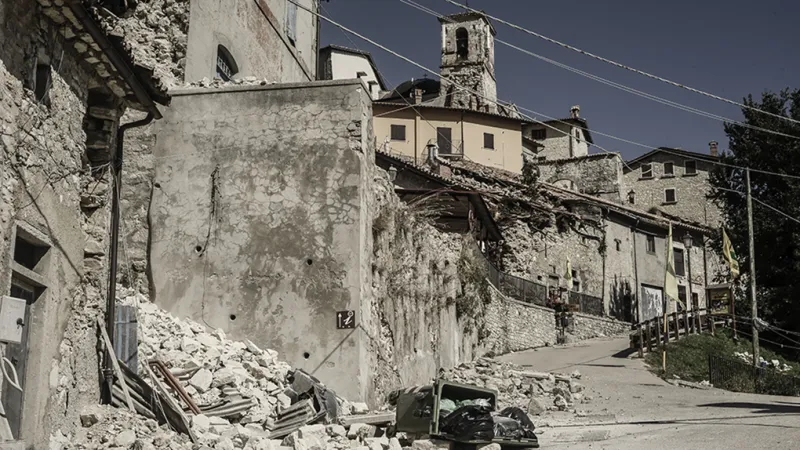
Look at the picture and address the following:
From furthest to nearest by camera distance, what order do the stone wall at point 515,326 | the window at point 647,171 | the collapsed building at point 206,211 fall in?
1. the window at point 647,171
2. the stone wall at point 515,326
3. the collapsed building at point 206,211

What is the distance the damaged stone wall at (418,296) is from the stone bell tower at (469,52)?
135 ft

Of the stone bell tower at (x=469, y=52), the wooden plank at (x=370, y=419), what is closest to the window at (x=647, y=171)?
the stone bell tower at (x=469, y=52)

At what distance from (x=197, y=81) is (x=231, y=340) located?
248 inches

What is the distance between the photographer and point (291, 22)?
28703 millimetres

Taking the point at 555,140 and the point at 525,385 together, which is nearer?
the point at 525,385

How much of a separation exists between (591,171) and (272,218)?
2019 inches

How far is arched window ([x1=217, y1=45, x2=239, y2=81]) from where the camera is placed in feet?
74.9

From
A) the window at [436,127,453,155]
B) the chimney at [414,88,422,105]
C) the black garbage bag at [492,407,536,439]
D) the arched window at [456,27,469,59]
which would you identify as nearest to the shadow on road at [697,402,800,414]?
the black garbage bag at [492,407,536,439]

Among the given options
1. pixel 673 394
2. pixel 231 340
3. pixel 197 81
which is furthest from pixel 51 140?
pixel 673 394

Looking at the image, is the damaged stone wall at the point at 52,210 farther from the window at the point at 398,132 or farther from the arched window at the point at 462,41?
the arched window at the point at 462,41

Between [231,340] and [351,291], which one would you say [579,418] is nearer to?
[351,291]

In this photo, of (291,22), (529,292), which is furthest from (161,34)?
(529,292)

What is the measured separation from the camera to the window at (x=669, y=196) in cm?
7025

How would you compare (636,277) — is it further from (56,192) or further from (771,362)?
(56,192)
